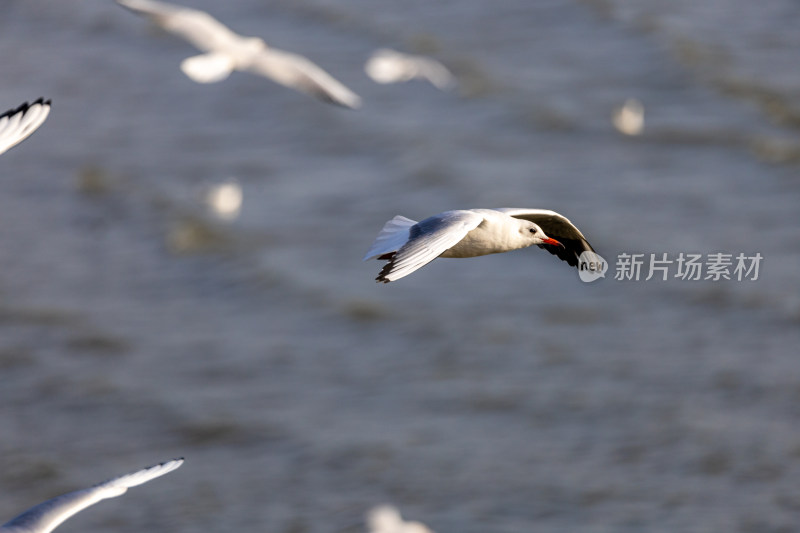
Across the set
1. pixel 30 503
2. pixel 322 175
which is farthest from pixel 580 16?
pixel 30 503

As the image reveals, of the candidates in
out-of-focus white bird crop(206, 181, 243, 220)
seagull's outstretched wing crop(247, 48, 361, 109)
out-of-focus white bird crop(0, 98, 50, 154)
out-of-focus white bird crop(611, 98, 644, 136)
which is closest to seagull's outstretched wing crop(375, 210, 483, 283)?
out-of-focus white bird crop(0, 98, 50, 154)

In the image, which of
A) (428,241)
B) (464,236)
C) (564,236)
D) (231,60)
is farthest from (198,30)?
(428,241)

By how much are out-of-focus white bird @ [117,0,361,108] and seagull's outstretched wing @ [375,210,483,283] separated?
6.99 ft

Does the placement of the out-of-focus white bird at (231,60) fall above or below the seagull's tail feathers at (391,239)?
above

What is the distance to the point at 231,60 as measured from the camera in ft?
25.5

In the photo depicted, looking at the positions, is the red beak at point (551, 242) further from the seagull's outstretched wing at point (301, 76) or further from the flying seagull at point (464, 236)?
the seagull's outstretched wing at point (301, 76)

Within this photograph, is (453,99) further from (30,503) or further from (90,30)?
(30,503)

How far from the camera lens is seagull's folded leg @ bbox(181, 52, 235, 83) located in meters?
6.96

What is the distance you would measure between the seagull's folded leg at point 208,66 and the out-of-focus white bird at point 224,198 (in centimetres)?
832

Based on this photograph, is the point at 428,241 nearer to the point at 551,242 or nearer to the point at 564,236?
the point at 551,242

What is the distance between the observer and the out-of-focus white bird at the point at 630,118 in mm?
17578

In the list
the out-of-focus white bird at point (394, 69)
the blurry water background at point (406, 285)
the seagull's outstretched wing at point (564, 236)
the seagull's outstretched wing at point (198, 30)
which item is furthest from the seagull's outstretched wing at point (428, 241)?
the out-of-focus white bird at point (394, 69)

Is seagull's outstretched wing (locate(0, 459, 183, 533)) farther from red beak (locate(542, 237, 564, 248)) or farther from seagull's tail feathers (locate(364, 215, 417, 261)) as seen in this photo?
red beak (locate(542, 237, 564, 248))

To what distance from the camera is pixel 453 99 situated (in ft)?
59.0
